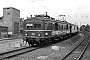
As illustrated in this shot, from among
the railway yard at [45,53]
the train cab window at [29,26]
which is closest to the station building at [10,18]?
the train cab window at [29,26]

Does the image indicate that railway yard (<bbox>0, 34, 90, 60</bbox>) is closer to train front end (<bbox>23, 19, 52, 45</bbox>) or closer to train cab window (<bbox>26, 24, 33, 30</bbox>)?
train front end (<bbox>23, 19, 52, 45</bbox>)

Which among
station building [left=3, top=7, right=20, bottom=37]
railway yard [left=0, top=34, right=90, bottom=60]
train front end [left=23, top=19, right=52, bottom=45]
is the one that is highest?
station building [left=3, top=7, right=20, bottom=37]

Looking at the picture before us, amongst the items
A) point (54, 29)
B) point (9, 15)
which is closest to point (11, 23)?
point (9, 15)

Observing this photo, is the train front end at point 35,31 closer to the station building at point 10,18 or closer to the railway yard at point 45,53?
the railway yard at point 45,53

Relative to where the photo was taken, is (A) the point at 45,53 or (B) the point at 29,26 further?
(B) the point at 29,26

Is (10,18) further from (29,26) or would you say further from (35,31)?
(35,31)

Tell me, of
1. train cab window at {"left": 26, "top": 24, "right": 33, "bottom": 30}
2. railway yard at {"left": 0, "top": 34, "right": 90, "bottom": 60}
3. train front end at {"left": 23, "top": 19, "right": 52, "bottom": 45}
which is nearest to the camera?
railway yard at {"left": 0, "top": 34, "right": 90, "bottom": 60}

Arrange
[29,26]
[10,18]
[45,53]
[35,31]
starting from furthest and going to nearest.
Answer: [10,18]
[29,26]
[35,31]
[45,53]

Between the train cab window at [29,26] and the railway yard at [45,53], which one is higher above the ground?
the train cab window at [29,26]

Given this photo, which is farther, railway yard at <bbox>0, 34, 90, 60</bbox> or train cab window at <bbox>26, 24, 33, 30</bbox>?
train cab window at <bbox>26, 24, 33, 30</bbox>

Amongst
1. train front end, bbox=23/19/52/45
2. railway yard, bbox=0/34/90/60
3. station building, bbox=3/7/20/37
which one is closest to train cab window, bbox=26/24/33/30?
train front end, bbox=23/19/52/45

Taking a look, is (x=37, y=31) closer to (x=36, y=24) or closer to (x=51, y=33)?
(x=36, y=24)

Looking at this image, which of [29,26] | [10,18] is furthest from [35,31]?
[10,18]

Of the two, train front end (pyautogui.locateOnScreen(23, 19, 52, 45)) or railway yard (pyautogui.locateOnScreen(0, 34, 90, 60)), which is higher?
train front end (pyautogui.locateOnScreen(23, 19, 52, 45))
